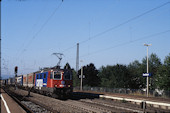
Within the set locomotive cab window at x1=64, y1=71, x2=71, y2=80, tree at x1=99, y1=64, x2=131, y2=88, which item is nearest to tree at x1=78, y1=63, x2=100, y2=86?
tree at x1=99, y1=64, x2=131, y2=88

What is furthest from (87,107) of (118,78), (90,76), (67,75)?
(90,76)

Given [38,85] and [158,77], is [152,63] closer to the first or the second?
[158,77]

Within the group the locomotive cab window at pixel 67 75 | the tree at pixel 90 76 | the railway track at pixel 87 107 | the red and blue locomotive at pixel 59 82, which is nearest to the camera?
the railway track at pixel 87 107

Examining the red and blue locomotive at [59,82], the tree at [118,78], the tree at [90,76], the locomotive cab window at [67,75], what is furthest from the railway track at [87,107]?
the tree at [90,76]

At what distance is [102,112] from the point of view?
14227mm

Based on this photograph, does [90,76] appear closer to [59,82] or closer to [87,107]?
[59,82]

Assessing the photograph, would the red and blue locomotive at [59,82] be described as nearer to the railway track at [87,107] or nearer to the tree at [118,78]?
the railway track at [87,107]

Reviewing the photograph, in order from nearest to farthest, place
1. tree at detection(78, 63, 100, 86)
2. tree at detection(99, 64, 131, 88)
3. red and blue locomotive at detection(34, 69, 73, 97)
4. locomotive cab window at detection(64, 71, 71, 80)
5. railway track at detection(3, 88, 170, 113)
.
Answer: railway track at detection(3, 88, 170, 113)
red and blue locomotive at detection(34, 69, 73, 97)
locomotive cab window at detection(64, 71, 71, 80)
tree at detection(99, 64, 131, 88)
tree at detection(78, 63, 100, 86)

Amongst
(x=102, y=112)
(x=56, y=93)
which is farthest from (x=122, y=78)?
(x=102, y=112)

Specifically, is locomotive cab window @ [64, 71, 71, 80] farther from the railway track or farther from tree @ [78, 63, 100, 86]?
tree @ [78, 63, 100, 86]

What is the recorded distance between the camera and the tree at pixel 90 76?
6775 cm

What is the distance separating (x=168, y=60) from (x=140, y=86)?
85.7ft

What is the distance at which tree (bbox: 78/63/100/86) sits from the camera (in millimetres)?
67750

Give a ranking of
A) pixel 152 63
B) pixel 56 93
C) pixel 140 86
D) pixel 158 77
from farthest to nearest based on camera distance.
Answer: pixel 152 63
pixel 140 86
pixel 158 77
pixel 56 93
